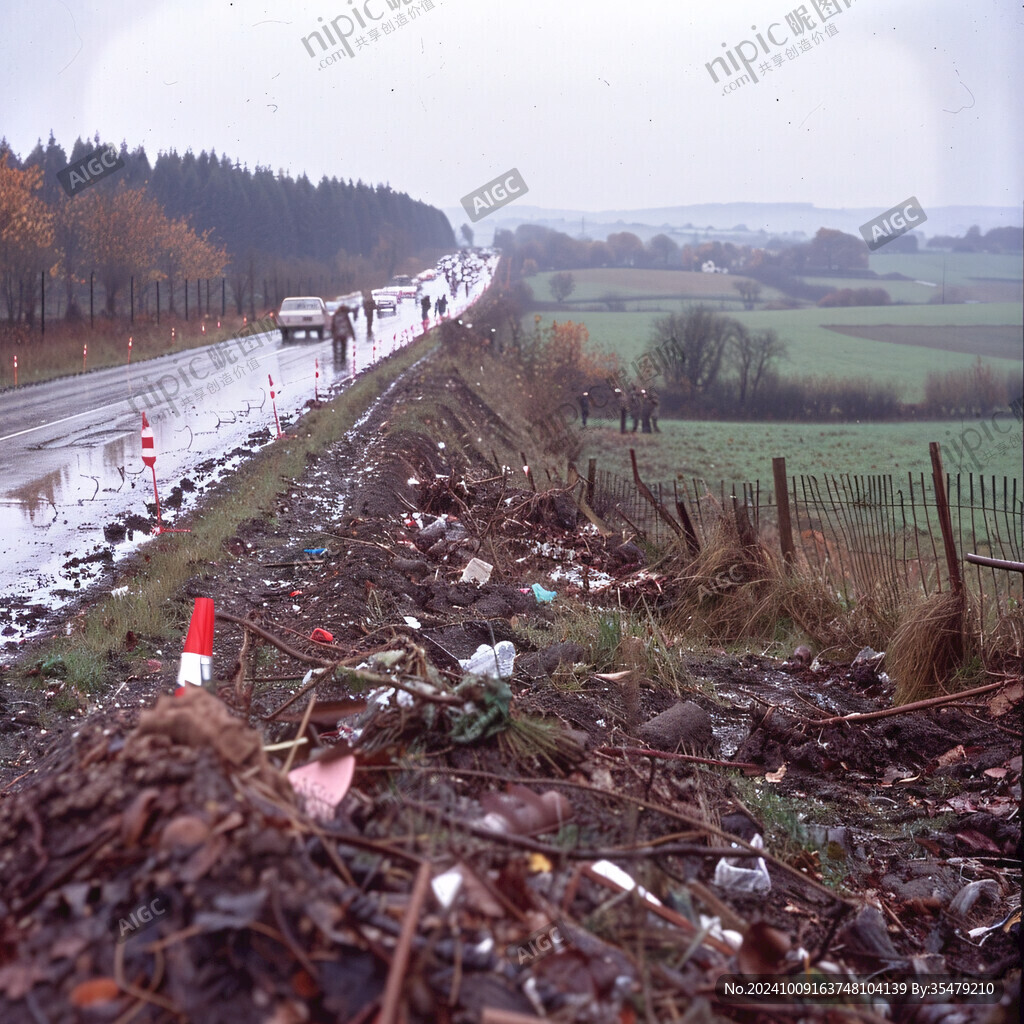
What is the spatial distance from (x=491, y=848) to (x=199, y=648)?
2.08 m

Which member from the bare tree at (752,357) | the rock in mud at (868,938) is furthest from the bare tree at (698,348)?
the rock in mud at (868,938)

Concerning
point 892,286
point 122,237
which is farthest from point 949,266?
point 122,237

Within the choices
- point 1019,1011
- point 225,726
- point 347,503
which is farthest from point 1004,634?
point 347,503

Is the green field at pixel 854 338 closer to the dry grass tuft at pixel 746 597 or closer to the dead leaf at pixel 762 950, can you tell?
the dry grass tuft at pixel 746 597

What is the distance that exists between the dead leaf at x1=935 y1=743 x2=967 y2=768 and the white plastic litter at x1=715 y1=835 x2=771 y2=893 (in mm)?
2954

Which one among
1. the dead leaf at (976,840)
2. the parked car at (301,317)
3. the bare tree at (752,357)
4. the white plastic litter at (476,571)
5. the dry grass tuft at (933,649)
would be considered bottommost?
the dead leaf at (976,840)

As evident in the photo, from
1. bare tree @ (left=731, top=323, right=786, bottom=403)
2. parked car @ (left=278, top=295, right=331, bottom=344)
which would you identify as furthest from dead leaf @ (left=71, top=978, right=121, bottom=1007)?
bare tree @ (left=731, top=323, right=786, bottom=403)

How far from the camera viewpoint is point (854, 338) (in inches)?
2445

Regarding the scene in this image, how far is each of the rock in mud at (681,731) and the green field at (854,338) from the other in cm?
3825

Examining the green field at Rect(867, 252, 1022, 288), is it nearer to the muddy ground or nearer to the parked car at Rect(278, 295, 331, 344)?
the parked car at Rect(278, 295, 331, 344)

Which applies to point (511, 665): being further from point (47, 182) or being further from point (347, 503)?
point (47, 182)

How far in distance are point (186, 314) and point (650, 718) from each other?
4043 cm

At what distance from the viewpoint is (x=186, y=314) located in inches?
1635

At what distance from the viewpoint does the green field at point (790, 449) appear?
29.7 m
